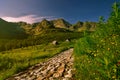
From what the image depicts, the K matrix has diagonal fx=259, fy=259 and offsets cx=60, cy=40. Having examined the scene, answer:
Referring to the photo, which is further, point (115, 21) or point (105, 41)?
point (105, 41)

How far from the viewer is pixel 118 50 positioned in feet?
18.1

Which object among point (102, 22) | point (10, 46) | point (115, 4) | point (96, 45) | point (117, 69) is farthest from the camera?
point (10, 46)

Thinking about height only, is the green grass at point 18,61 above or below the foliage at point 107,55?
below

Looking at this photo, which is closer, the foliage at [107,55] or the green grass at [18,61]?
the foliage at [107,55]

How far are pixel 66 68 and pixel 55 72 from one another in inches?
28.0

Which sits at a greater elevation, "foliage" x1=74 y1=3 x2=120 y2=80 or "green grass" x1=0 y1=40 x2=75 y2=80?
"foliage" x1=74 y1=3 x2=120 y2=80

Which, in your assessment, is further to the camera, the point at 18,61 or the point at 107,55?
the point at 18,61

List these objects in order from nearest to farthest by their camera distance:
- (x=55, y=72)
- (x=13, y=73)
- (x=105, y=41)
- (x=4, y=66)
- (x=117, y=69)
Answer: (x=117, y=69), (x=105, y=41), (x=55, y=72), (x=13, y=73), (x=4, y=66)

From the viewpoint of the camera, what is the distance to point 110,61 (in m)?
4.55

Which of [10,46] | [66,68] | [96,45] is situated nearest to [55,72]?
[66,68]

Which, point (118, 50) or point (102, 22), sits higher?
point (102, 22)

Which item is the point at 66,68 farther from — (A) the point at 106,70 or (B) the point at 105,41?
(A) the point at 106,70

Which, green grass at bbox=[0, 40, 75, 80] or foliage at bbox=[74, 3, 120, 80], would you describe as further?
green grass at bbox=[0, 40, 75, 80]

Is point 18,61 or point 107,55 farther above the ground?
point 107,55
